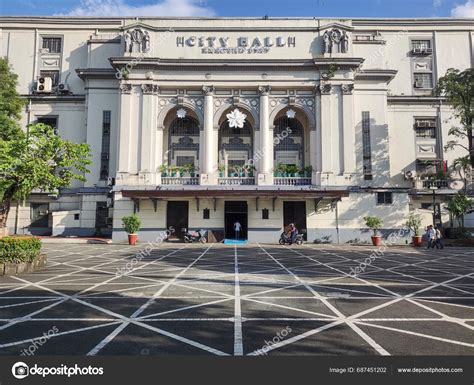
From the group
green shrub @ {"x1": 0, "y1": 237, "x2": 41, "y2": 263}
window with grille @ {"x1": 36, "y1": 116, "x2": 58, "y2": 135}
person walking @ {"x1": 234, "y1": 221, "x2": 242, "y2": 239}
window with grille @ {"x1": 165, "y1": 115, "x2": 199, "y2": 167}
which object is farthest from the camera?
window with grille @ {"x1": 36, "y1": 116, "x2": 58, "y2": 135}

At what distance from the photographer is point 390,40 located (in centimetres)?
3080

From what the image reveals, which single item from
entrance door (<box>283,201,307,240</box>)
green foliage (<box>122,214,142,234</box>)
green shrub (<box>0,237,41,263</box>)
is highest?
entrance door (<box>283,201,307,240</box>)

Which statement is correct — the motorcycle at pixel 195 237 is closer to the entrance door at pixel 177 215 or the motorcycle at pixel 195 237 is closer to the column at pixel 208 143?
the entrance door at pixel 177 215

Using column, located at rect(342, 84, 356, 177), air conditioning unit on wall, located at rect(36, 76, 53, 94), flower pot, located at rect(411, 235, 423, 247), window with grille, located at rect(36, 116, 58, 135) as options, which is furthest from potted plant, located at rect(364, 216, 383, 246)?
air conditioning unit on wall, located at rect(36, 76, 53, 94)

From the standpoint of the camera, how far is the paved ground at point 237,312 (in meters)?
4.29

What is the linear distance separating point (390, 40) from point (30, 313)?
1416 inches

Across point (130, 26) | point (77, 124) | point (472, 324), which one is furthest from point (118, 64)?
point (472, 324)

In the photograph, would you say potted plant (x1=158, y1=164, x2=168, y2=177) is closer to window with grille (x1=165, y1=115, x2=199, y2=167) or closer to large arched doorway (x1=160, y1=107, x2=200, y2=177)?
large arched doorway (x1=160, y1=107, x2=200, y2=177)

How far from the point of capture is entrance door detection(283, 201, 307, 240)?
24.1 m

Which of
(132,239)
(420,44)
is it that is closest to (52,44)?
(132,239)

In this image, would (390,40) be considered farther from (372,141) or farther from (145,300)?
(145,300)

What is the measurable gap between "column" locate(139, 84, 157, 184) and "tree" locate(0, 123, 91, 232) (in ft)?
40.5

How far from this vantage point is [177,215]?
24391mm

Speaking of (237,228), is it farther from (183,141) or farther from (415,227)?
(415,227)
